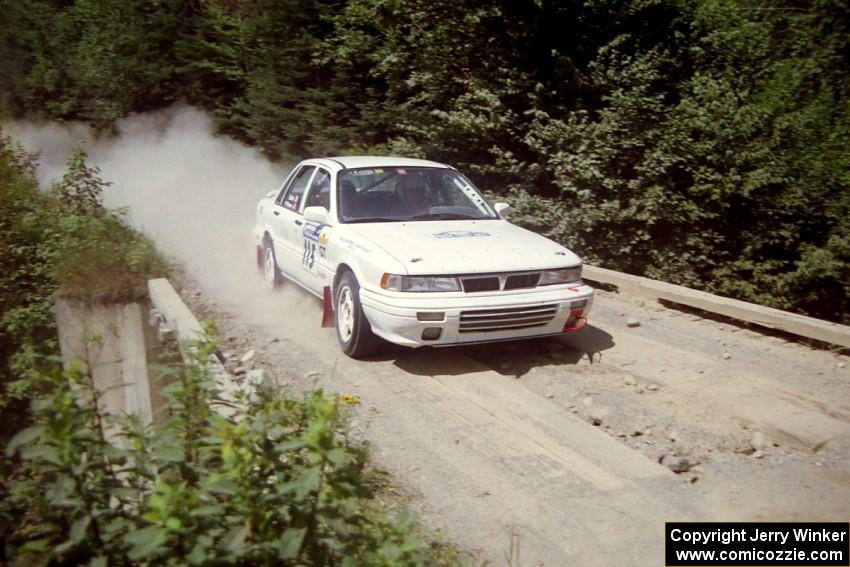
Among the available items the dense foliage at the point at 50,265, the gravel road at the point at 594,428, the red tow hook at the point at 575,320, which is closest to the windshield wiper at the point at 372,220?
the gravel road at the point at 594,428

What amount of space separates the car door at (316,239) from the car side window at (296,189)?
0.25 metres

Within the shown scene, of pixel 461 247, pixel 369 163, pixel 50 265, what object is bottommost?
pixel 50 265

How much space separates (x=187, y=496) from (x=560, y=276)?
166 inches

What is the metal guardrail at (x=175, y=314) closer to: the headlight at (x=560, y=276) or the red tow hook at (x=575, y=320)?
the headlight at (x=560, y=276)

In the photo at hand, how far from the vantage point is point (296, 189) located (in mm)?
8297

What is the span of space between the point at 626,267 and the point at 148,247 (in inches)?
268

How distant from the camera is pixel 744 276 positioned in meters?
9.74

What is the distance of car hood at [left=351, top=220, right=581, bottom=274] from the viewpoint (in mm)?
5777

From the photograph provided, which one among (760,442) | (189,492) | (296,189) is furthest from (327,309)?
(189,492)

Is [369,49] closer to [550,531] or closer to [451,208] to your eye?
[451,208]

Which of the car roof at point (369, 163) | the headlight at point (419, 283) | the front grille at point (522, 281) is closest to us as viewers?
the headlight at point (419, 283)

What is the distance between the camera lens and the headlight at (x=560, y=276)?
19.9ft

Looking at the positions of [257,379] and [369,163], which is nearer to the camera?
[257,379]

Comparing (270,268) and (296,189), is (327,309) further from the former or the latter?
(270,268)
